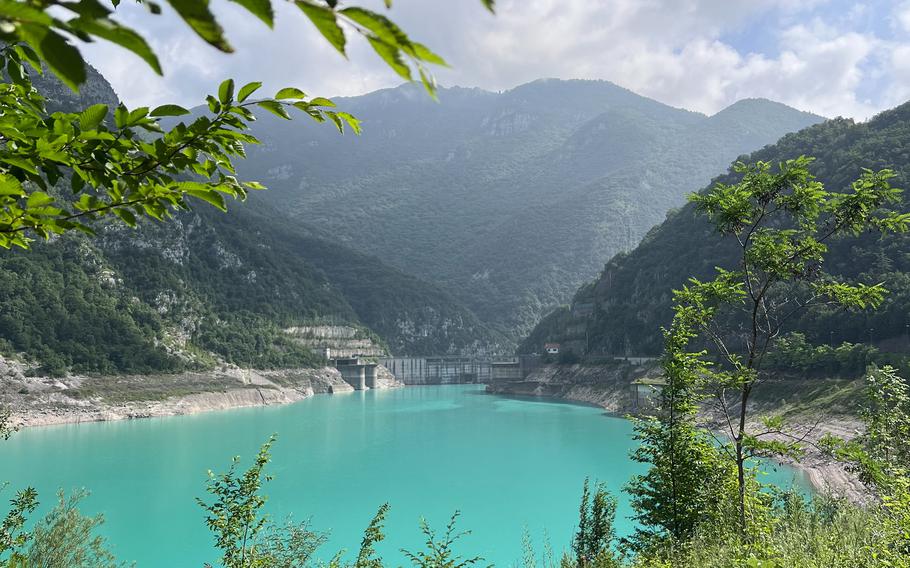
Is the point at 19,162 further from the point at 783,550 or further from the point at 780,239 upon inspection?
Answer: the point at 780,239

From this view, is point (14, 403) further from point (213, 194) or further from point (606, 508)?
point (213, 194)

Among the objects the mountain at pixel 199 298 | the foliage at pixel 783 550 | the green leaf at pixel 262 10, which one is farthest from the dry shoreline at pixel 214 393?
the green leaf at pixel 262 10

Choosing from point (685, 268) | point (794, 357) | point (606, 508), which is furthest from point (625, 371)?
point (606, 508)

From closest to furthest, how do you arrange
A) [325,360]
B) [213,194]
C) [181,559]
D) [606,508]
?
[213,194]
[606,508]
[181,559]
[325,360]

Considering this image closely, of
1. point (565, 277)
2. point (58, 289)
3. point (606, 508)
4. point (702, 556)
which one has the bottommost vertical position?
point (606, 508)

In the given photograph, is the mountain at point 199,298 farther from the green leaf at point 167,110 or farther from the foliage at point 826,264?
the foliage at point 826,264
